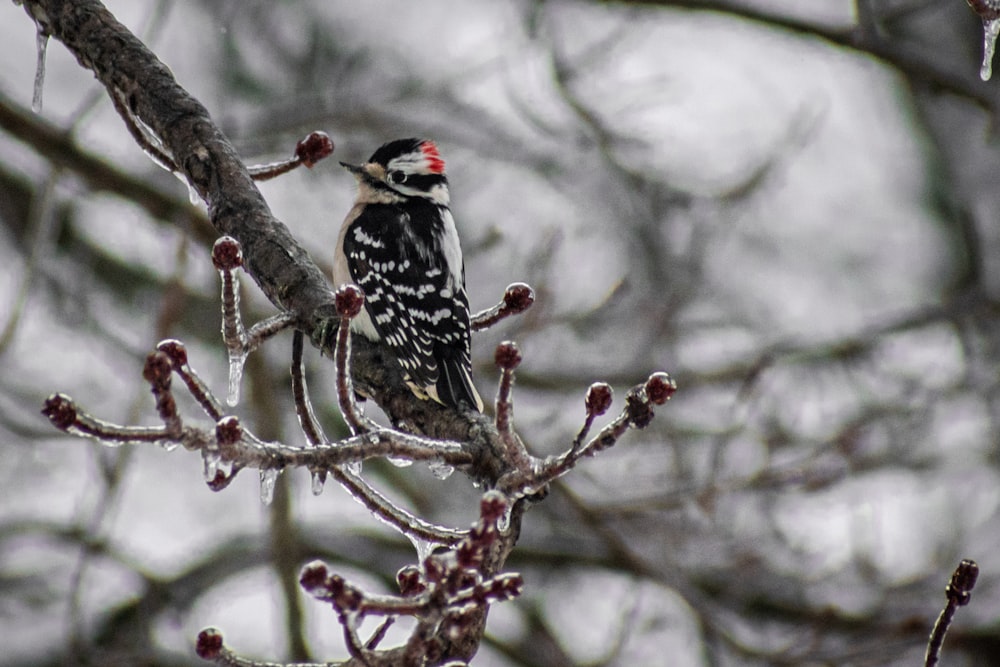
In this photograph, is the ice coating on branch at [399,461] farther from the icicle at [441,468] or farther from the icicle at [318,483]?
the icicle at [318,483]

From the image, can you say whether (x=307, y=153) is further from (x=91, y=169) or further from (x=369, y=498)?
(x=91, y=169)

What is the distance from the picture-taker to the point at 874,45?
5863mm

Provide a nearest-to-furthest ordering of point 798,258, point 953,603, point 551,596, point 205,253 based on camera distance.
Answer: point 953,603, point 205,253, point 551,596, point 798,258

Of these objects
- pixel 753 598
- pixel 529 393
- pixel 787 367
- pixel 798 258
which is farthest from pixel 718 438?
pixel 798 258

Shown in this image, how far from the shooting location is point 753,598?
7961 millimetres

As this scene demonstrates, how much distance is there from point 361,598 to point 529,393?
5.99 metres

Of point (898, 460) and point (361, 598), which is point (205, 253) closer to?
point (361, 598)

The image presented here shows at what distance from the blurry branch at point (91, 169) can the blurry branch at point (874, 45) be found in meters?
3.24

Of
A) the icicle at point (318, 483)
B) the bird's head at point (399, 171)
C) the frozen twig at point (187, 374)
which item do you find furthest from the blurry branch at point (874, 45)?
the frozen twig at point (187, 374)

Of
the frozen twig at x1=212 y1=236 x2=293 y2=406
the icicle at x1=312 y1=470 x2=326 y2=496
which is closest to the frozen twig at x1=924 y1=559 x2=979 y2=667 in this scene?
the icicle at x1=312 y1=470 x2=326 y2=496

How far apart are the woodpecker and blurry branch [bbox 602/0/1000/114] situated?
6.86ft

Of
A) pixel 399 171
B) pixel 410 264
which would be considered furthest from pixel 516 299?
pixel 399 171

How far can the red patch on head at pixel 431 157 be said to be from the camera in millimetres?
5875

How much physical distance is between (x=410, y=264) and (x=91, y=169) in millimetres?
1954
